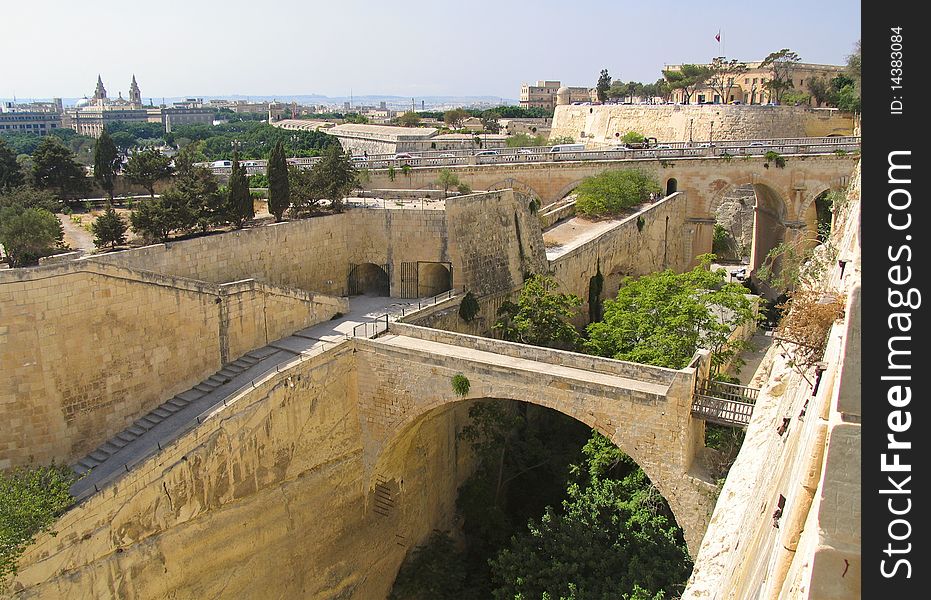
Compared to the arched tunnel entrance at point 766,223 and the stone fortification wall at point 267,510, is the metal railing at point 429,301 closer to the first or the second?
the stone fortification wall at point 267,510

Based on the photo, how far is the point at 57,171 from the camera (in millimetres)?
21906

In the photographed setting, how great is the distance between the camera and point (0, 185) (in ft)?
68.7

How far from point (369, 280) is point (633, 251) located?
38.4 feet

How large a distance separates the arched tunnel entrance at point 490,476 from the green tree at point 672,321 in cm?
240

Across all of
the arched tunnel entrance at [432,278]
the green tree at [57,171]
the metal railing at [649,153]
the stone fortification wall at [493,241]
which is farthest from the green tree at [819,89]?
the green tree at [57,171]

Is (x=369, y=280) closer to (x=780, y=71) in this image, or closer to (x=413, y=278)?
(x=413, y=278)

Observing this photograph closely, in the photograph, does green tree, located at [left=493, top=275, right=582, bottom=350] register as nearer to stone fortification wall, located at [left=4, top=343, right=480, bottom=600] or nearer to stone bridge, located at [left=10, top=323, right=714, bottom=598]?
stone fortification wall, located at [left=4, top=343, right=480, bottom=600]

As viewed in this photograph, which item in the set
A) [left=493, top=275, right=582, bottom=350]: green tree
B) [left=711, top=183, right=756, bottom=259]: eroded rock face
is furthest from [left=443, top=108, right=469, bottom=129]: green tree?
[left=493, top=275, right=582, bottom=350]: green tree

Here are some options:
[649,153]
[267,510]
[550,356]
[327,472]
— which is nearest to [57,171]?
[327,472]

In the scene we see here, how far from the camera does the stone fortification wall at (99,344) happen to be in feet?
44.1
